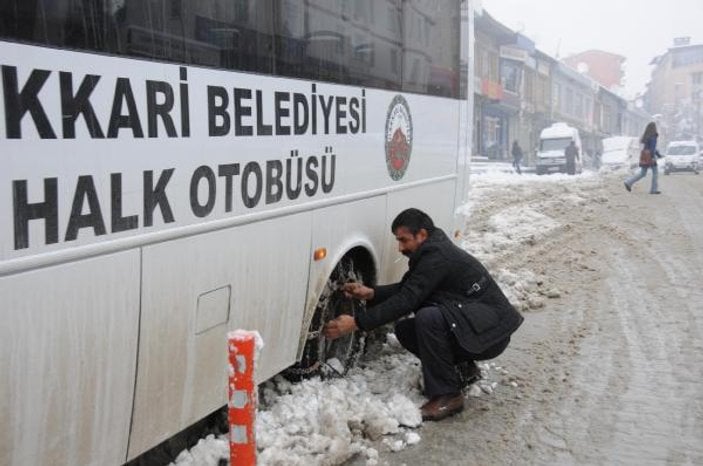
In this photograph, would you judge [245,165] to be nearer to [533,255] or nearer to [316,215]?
[316,215]

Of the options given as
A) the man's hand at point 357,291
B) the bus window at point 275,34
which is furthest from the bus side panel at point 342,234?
the bus window at point 275,34

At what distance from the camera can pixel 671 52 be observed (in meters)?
98.5

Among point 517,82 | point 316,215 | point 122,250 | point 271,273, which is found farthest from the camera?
point 517,82

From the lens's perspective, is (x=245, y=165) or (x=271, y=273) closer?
(x=245, y=165)

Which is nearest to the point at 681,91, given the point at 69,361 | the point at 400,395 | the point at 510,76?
the point at 510,76

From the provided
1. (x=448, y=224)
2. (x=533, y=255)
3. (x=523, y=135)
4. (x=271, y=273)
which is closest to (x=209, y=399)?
(x=271, y=273)

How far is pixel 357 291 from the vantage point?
14.9ft

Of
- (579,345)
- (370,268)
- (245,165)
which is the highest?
(245,165)

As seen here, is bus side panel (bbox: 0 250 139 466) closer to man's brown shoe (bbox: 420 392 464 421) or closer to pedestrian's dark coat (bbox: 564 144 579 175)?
man's brown shoe (bbox: 420 392 464 421)

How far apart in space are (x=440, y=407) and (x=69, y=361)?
244 centimetres

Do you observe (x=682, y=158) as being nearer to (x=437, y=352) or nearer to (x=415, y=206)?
A: (x=415, y=206)

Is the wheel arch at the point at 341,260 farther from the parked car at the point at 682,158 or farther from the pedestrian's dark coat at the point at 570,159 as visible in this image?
the parked car at the point at 682,158

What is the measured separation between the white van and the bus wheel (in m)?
31.2

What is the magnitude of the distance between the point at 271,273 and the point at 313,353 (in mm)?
1036
